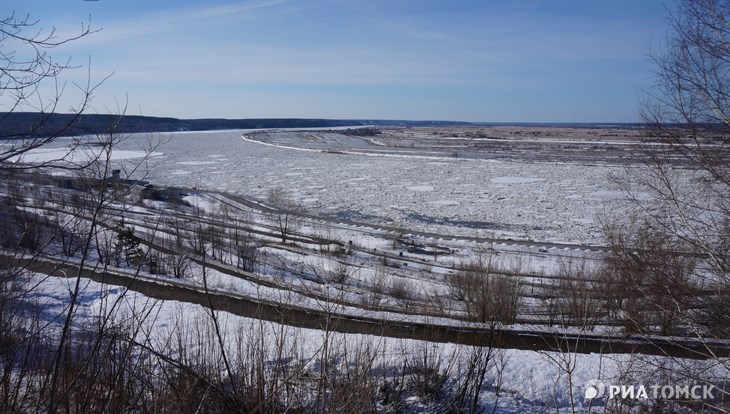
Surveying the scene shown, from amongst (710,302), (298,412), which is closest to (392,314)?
(710,302)

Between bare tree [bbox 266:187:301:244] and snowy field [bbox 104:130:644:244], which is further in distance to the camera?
snowy field [bbox 104:130:644:244]

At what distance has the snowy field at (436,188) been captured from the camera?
23031 mm

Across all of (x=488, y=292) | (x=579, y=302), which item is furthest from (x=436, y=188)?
(x=488, y=292)

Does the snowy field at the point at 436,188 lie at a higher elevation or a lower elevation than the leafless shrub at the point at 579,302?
higher

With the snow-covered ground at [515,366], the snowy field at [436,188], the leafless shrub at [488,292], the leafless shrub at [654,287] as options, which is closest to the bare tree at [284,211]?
the snowy field at [436,188]

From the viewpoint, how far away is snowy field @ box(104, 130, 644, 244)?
2303 centimetres

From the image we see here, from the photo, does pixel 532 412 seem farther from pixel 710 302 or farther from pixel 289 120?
pixel 289 120

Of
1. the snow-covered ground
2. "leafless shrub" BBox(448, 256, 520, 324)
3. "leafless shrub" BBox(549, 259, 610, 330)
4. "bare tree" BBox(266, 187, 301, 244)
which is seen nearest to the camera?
the snow-covered ground

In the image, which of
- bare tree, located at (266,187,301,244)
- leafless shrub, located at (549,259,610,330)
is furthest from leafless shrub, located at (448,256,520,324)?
bare tree, located at (266,187,301,244)

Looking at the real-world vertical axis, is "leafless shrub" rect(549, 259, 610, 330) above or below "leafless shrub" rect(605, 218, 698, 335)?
below

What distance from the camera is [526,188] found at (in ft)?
100

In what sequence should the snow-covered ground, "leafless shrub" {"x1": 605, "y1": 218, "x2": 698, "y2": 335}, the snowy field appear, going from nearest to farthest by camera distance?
the snow-covered ground < "leafless shrub" {"x1": 605, "y1": 218, "x2": 698, "y2": 335} < the snowy field

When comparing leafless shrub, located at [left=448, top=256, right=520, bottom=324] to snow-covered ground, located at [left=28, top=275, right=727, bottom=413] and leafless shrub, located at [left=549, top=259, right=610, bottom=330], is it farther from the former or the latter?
snow-covered ground, located at [left=28, top=275, right=727, bottom=413]

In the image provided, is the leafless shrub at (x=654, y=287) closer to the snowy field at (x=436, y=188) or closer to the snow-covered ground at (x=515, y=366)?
the snow-covered ground at (x=515, y=366)
